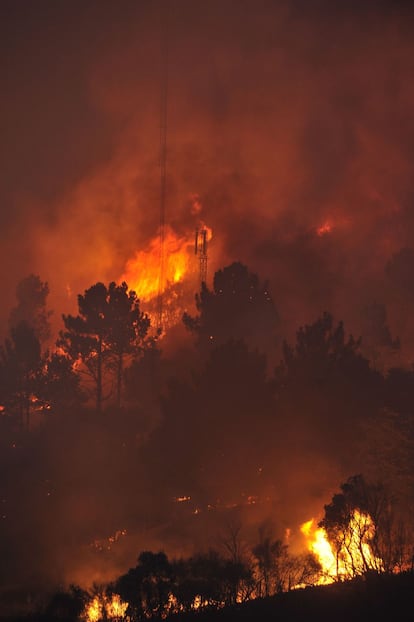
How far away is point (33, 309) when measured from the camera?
76688mm

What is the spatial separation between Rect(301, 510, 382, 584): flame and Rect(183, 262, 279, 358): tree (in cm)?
2099

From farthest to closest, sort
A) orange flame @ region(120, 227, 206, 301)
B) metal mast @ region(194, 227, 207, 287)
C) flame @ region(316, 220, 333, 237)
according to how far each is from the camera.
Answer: flame @ region(316, 220, 333, 237), orange flame @ region(120, 227, 206, 301), metal mast @ region(194, 227, 207, 287)

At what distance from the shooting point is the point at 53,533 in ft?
115

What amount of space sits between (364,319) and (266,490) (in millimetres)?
40747

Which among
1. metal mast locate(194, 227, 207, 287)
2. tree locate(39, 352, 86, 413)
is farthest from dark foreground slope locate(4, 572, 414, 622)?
metal mast locate(194, 227, 207, 287)

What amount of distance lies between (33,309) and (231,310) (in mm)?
36562

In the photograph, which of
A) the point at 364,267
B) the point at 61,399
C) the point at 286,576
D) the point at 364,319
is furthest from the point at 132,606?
the point at 364,267

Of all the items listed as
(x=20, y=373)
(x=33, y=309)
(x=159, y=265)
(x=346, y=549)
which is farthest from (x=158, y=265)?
(x=346, y=549)

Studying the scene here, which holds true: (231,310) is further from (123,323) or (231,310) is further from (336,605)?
(336,605)

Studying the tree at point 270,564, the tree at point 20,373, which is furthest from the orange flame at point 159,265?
the tree at point 270,564

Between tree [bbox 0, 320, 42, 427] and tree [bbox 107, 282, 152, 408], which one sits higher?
tree [bbox 107, 282, 152, 408]

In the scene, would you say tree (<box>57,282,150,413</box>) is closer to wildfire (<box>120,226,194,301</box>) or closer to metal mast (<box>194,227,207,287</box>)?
metal mast (<box>194,227,207,287</box>)

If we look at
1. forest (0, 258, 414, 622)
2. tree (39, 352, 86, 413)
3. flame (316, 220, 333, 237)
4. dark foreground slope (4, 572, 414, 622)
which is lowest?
dark foreground slope (4, 572, 414, 622)

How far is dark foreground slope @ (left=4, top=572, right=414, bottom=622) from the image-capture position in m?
16.9
